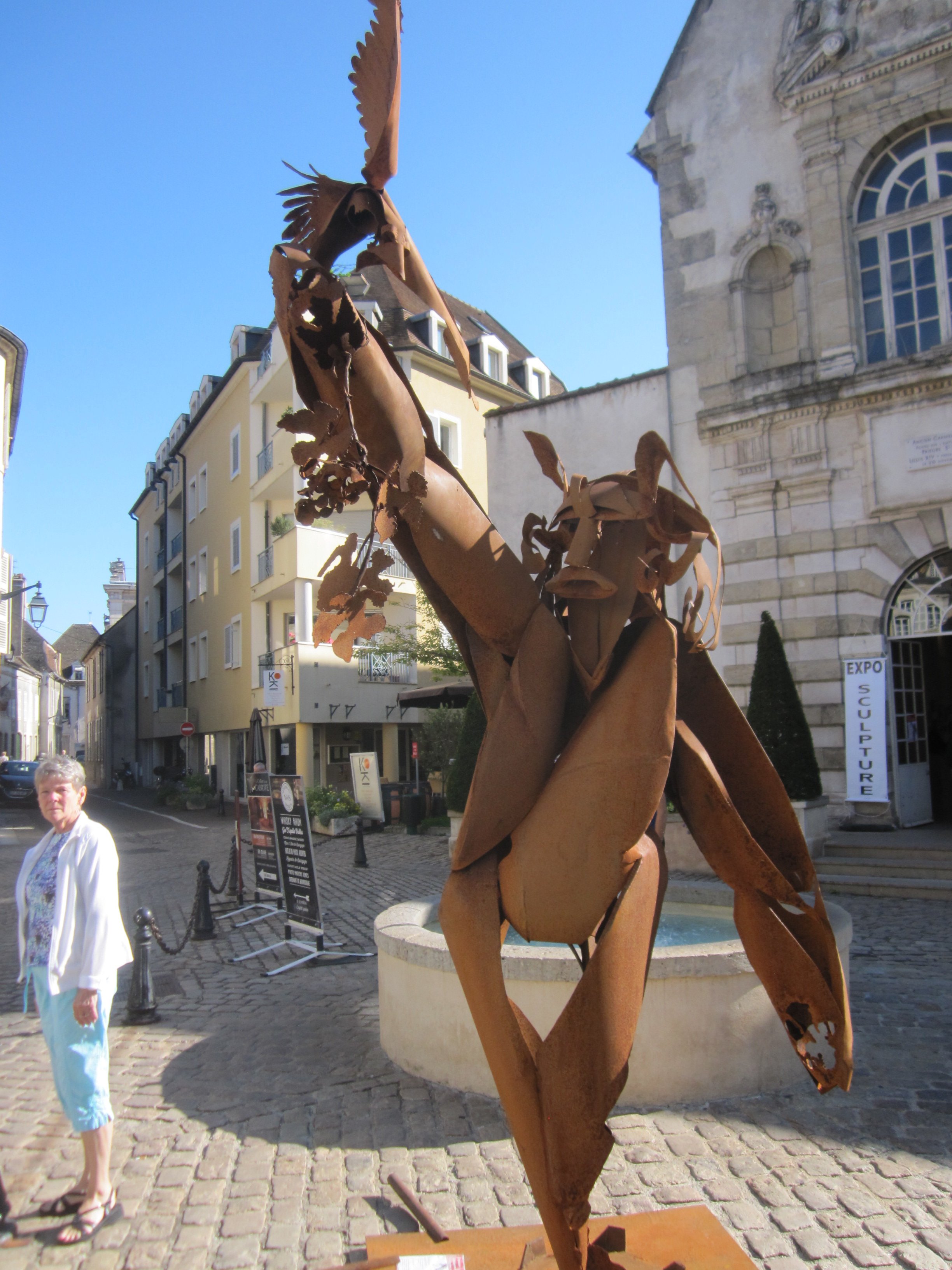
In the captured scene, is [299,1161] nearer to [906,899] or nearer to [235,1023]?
[235,1023]

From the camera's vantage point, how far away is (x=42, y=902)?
4.48 m

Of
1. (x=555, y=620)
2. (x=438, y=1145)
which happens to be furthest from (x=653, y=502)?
(x=438, y=1145)

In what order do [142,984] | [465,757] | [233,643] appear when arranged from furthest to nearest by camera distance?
[233,643], [465,757], [142,984]

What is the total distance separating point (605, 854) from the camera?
8.79 ft

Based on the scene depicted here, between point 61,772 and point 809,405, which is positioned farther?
point 809,405

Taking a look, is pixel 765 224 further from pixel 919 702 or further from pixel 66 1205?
pixel 66 1205

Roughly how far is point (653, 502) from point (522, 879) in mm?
1190

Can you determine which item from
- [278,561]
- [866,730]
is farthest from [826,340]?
[278,561]

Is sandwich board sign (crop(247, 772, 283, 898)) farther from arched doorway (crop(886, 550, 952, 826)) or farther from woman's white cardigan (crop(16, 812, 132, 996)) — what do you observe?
arched doorway (crop(886, 550, 952, 826))

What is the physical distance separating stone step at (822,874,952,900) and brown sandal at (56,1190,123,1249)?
9566 mm

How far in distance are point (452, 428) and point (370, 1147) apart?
86.3ft

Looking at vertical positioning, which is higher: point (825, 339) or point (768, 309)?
point (768, 309)

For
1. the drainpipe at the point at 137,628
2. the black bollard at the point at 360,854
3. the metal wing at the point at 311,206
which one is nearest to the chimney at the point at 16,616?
the drainpipe at the point at 137,628

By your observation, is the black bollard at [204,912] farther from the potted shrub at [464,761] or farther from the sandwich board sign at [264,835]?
the potted shrub at [464,761]
